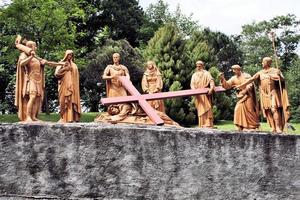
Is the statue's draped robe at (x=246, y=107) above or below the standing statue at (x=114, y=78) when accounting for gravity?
below

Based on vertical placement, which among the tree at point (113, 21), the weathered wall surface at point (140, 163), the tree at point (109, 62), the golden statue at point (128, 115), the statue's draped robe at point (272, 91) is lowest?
the weathered wall surface at point (140, 163)

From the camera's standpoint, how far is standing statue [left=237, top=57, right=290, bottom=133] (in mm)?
12195

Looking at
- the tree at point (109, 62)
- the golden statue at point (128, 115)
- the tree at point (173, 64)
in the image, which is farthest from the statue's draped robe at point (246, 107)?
the tree at point (109, 62)

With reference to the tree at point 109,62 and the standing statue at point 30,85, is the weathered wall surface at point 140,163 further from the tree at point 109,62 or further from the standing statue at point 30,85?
the tree at point 109,62

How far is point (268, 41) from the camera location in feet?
148

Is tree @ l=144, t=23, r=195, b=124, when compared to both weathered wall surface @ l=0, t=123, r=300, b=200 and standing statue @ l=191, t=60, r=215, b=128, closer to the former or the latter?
standing statue @ l=191, t=60, r=215, b=128

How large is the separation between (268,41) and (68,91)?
3426cm

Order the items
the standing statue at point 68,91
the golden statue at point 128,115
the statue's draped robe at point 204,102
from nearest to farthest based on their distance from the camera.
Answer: the standing statue at point 68,91 < the statue's draped robe at point 204,102 < the golden statue at point 128,115

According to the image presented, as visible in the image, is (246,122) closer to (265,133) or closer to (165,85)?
(265,133)

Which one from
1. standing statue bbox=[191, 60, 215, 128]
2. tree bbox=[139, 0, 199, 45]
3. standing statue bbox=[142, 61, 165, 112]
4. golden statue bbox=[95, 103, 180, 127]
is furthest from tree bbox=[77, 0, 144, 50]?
standing statue bbox=[191, 60, 215, 128]

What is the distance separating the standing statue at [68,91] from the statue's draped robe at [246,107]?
3227mm

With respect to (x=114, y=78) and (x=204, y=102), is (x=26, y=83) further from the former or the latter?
(x=204, y=102)

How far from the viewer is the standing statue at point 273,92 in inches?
480

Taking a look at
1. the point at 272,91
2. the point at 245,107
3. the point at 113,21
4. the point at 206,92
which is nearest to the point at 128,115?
the point at 245,107
